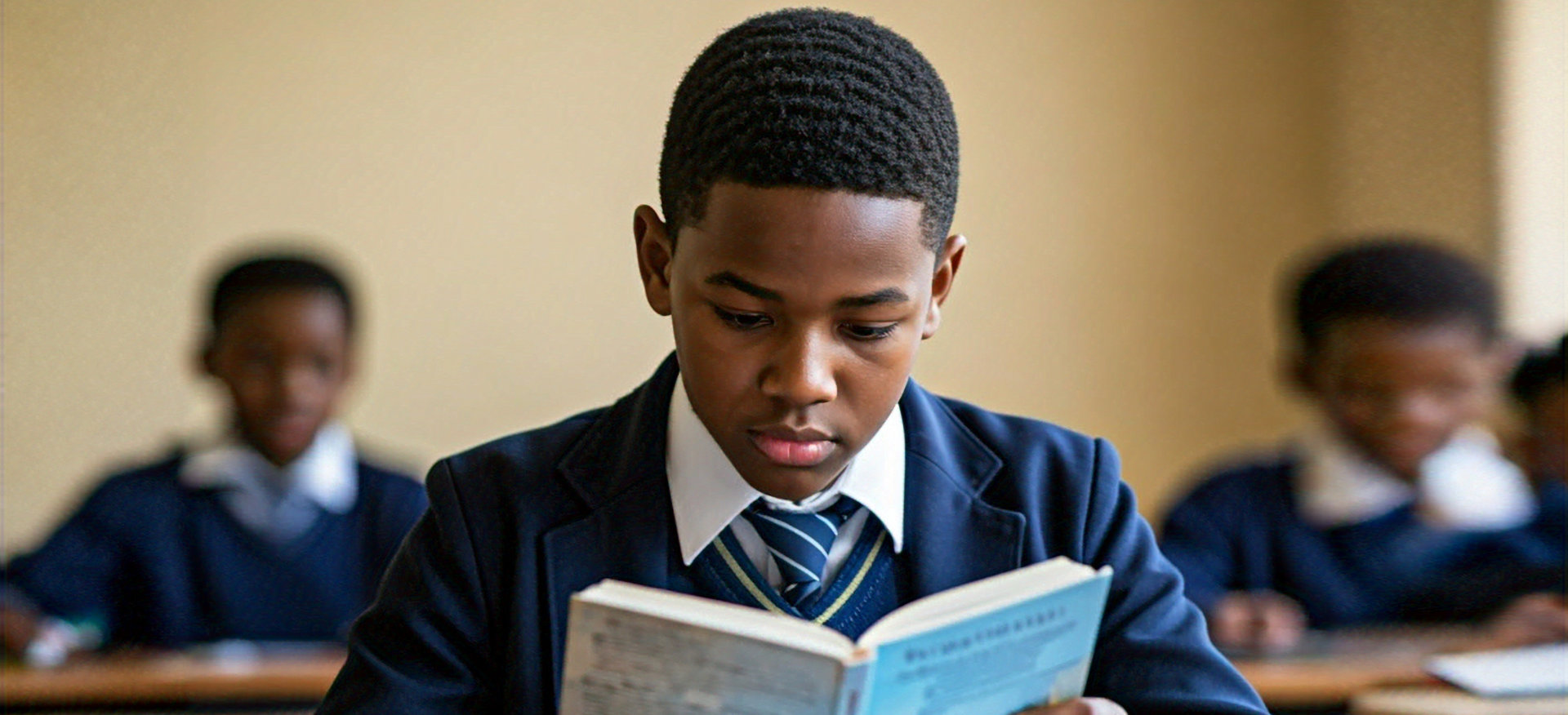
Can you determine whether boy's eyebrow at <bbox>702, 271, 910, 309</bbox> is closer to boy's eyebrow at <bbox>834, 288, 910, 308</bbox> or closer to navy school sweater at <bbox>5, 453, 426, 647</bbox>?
boy's eyebrow at <bbox>834, 288, 910, 308</bbox>

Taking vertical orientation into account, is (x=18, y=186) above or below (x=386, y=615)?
above

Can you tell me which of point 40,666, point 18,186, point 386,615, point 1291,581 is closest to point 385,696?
point 386,615

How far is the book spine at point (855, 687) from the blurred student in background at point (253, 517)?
2.06 m

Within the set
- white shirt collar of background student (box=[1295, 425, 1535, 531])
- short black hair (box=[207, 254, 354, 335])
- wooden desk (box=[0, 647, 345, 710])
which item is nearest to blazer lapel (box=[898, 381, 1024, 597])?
wooden desk (box=[0, 647, 345, 710])

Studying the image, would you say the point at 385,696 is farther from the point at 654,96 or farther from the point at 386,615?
the point at 654,96

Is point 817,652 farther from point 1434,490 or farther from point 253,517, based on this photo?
point 253,517

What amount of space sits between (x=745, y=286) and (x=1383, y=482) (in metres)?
1.98

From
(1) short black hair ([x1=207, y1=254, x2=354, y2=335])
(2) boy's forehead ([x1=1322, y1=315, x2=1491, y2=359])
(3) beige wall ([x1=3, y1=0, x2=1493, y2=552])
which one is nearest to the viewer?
(2) boy's forehead ([x1=1322, y1=315, x2=1491, y2=359])

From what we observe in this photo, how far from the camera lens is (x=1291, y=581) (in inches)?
108

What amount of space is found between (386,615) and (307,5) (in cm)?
256

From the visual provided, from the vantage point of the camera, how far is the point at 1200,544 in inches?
107

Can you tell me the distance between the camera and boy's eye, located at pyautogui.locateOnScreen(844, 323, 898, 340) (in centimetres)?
110

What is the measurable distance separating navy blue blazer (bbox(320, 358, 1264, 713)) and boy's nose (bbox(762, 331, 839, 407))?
18 centimetres

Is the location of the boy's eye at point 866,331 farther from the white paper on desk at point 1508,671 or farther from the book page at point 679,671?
the white paper on desk at point 1508,671
